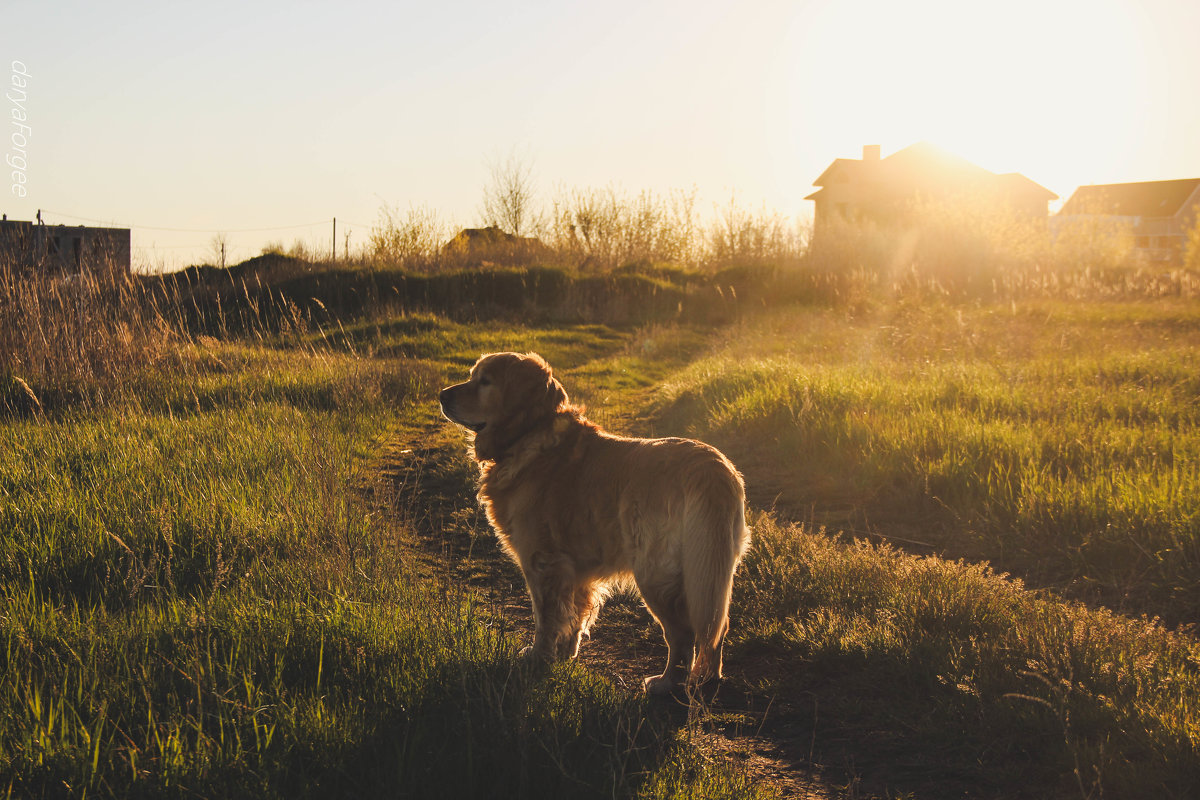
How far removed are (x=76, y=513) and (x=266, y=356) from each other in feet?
19.1

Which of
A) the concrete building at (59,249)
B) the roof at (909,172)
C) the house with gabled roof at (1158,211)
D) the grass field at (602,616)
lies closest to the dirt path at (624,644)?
the grass field at (602,616)

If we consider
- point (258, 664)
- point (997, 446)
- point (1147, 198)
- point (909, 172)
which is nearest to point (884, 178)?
point (909, 172)

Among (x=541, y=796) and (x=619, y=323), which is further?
(x=619, y=323)

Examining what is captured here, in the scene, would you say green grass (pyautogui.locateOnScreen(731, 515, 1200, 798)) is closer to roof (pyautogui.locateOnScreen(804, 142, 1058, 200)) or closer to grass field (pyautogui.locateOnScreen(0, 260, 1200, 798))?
grass field (pyautogui.locateOnScreen(0, 260, 1200, 798))

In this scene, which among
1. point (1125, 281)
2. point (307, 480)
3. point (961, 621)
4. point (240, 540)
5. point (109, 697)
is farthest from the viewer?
point (1125, 281)

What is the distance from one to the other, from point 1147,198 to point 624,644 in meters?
70.8

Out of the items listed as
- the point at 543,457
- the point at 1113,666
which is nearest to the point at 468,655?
the point at 543,457

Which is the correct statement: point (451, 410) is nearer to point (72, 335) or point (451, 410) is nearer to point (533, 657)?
point (533, 657)

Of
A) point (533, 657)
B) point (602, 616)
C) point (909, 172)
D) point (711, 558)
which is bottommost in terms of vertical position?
point (602, 616)

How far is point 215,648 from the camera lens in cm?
274

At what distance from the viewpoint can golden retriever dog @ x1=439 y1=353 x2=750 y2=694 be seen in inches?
111

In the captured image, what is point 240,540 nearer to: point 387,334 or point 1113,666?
point 1113,666

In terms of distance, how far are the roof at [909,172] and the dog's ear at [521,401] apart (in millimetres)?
44282

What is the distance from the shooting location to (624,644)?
3807 mm
